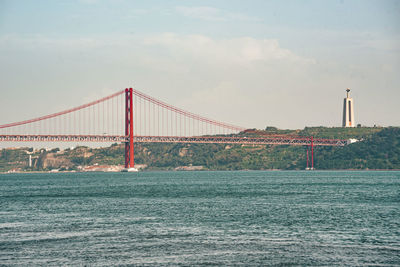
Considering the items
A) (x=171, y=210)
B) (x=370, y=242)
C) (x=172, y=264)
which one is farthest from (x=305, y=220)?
(x=172, y=264)

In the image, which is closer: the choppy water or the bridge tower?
the choppy water

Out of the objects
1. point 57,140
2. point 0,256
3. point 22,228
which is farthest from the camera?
point 57,140

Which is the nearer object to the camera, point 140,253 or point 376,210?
point 140,253

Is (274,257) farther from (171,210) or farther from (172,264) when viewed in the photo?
(171,210)

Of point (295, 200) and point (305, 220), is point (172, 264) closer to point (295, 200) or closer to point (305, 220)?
point (305, 220)

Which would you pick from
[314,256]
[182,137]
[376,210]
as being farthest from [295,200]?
[182,137]

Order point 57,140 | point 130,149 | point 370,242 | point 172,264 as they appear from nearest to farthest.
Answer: point 172,264 < point 370,242 < point 57,140 < point 130,149

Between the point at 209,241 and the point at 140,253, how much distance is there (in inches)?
179

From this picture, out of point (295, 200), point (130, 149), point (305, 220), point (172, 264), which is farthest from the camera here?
point (130, 149)

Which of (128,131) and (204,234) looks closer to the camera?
(204,234)

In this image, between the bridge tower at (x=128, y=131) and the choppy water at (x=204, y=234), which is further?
the bridge tower at (x=128, y=131)

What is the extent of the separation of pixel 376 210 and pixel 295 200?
1206 cm

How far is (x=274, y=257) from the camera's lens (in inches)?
1063

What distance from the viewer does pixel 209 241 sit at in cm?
3127
